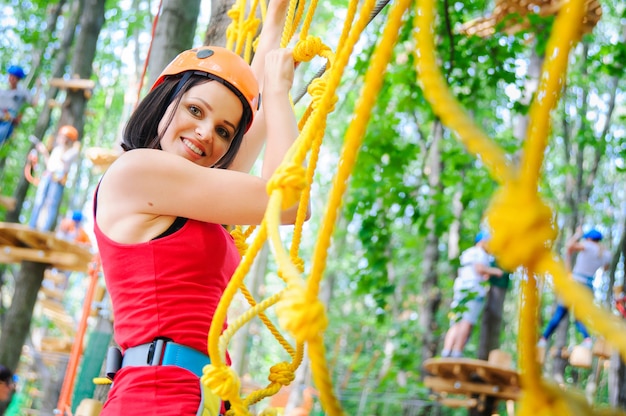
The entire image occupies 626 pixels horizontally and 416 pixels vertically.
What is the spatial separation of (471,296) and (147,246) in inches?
218

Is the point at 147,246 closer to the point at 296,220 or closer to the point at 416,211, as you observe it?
the point at 296,220

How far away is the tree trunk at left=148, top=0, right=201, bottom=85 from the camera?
3.52 metres

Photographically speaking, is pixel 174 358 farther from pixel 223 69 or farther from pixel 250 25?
pixel 250 25

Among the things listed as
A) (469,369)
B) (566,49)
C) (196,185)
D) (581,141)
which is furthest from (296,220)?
(581,141)

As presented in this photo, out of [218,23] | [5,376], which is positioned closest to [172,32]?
[218,23]

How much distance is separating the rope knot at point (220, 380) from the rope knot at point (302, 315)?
36 cm

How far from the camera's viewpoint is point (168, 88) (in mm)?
1819

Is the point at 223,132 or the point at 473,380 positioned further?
the point at 473,380

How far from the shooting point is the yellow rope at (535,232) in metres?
0.73

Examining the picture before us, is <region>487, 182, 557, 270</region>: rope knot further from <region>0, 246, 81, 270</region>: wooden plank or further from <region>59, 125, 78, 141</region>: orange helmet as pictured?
<region>59, 125, 78, 141</region>: orange helmet

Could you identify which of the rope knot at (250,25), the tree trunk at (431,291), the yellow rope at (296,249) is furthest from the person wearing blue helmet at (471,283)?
the yellow rope at (296,249)

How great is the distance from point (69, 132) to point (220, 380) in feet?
24.1

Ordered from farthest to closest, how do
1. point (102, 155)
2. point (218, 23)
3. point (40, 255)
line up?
point (40, 255)
point (102, 155)
point (218, 23)

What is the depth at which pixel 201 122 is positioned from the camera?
5.74ft
